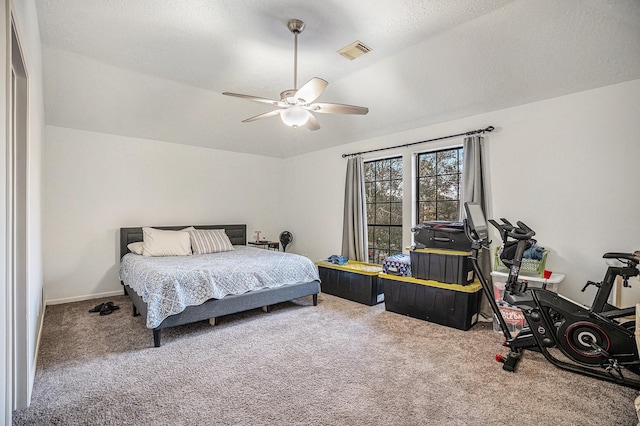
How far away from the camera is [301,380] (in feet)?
7.73

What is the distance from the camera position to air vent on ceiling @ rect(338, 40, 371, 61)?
3.03 meters

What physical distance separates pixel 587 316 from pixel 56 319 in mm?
5193

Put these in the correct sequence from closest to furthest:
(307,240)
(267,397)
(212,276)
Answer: (267,397)
(212,276)
(307,240)

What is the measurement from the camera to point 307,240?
6070 millimetres

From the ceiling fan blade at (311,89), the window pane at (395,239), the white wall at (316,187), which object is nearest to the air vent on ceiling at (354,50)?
the ceiling fan blade at (311,89)

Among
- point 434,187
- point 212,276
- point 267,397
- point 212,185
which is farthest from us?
point 212,185

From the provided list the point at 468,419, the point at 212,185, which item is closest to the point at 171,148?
the point at 212,185

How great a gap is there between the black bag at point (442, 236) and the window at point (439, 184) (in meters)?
0.48

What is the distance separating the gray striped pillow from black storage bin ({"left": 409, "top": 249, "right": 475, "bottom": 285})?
285cm

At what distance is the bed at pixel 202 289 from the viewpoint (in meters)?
2.96

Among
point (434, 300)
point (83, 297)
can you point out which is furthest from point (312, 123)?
point (83, 297)

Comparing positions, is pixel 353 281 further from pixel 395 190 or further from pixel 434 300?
pixel 395 190

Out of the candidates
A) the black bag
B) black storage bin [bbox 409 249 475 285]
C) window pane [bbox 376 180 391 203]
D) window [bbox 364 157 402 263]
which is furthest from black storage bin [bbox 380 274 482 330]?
window pane [bbox 376 180 391 203]

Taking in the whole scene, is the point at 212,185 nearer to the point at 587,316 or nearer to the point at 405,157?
the point at 405,157
